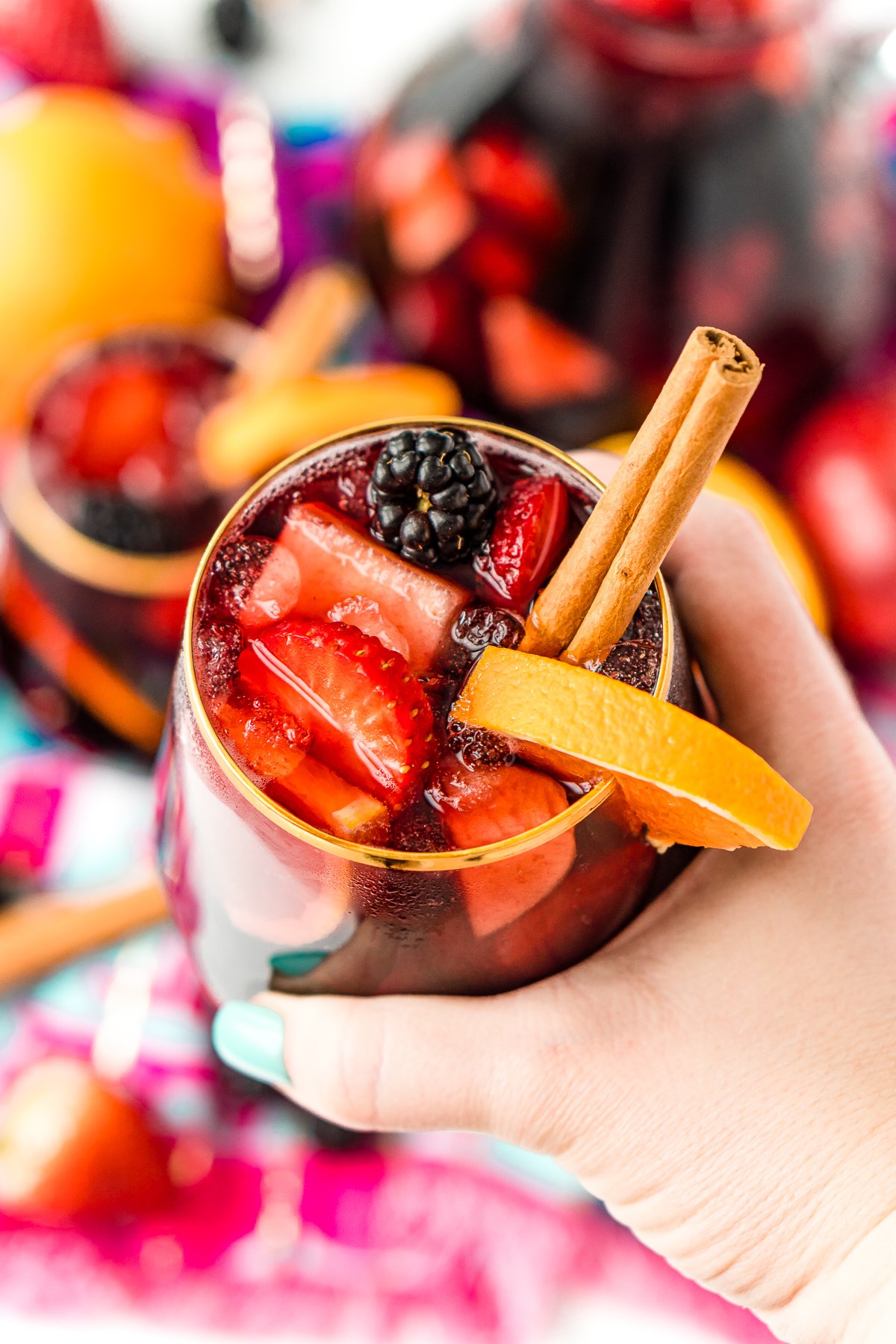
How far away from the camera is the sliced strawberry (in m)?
0.63

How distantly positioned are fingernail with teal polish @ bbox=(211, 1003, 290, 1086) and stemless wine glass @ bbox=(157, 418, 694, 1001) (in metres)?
0.02

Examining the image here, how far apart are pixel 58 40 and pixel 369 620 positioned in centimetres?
127

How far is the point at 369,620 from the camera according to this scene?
2.07 feet

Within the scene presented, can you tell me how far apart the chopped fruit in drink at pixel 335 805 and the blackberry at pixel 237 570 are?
0.11 m

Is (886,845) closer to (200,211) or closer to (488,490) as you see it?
(488,490)

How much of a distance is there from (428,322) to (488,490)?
71 centimetres

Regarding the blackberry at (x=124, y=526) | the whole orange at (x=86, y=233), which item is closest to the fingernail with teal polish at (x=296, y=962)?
the blackberry at (x=124, y=526)

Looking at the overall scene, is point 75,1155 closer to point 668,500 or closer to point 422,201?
point 668,500

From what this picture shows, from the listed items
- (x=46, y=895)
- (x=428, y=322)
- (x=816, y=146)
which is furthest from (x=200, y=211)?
(x=46, y=895)

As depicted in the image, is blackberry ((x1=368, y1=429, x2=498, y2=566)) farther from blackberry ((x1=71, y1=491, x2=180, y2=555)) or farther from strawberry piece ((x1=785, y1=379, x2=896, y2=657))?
strawberry piece ((x1=785, y1=379, x2=896, y2=657))

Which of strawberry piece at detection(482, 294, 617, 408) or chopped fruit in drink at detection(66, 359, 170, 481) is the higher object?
strawberry piece at detection(482, 294, 617, 408)

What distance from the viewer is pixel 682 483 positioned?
0.53 m

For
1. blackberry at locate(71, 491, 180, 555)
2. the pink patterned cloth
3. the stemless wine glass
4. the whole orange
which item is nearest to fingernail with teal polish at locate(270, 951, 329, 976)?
the stemless wine glass

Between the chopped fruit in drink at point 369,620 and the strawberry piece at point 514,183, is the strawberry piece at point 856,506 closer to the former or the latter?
the strawberry piece at point 514,183
